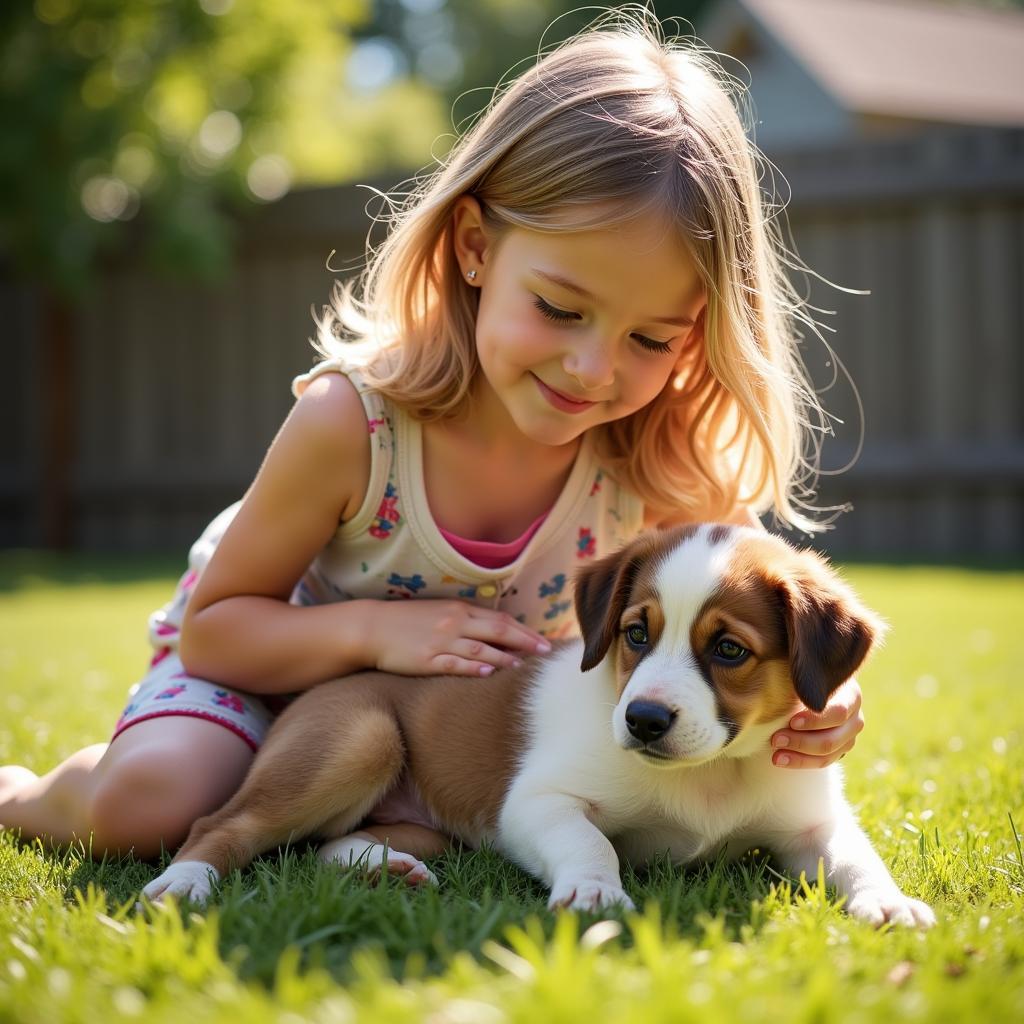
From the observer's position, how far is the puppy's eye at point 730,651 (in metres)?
2.61

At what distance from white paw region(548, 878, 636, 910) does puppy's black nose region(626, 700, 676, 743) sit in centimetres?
30

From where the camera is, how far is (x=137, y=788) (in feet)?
9.47

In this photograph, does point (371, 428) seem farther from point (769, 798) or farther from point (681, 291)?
point (769, 798)

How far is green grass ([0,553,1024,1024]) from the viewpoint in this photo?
1689 millimetres

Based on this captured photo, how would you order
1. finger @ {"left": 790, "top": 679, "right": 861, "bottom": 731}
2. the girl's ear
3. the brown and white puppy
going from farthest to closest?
1. the girl's ear
2. finger @ {"left": 790, "top": 679, "right": 861, "bottom": 731}
3. the brown and white puppy

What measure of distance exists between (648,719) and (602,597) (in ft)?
1.54

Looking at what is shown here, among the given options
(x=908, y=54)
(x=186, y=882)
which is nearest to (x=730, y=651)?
(x=186, y=882)

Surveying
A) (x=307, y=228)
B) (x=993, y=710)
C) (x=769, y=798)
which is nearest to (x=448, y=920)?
(x=769, y=798)

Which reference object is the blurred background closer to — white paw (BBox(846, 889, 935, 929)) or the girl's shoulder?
the girl's shoulder

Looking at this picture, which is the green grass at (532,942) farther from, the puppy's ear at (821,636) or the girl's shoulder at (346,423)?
the girl's shoulder at (346,423)

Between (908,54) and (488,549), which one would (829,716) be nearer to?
(488,549)

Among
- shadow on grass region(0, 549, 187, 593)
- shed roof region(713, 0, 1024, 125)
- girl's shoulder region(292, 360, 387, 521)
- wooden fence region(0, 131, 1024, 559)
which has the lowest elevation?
shadow on grass region(0, 549, 187, 593)

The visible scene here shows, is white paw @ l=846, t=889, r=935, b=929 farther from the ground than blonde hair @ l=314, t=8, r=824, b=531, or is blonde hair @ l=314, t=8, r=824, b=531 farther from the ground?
blonde hair @ l=314, t=8, r=824, b=531

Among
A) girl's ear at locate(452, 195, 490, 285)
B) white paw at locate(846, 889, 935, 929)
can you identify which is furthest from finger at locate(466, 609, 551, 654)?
white paw at locate(846, 889, 935, 929)
